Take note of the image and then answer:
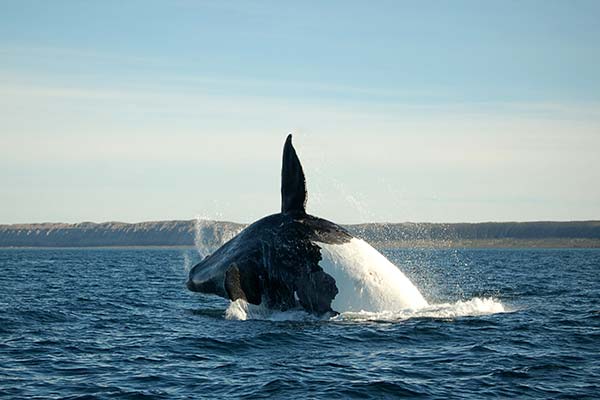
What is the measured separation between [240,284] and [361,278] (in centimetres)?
253

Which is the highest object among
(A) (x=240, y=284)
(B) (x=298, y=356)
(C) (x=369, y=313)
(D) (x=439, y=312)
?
(A) (x=240, y=284)

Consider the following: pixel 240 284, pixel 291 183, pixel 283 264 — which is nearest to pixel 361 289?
pixel 283 264

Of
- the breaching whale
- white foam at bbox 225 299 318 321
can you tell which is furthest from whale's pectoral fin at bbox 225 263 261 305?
white foam at bbox 225 299 318 321

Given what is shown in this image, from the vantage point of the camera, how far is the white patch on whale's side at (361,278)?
56.2 feet

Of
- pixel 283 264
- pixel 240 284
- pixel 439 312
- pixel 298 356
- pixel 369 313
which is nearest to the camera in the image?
pixel 298 356

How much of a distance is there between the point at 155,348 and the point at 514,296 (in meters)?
14.6

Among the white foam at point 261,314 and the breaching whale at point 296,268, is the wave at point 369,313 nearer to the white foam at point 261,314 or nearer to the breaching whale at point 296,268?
the white foam at point 261,314

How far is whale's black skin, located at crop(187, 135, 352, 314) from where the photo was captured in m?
16.9

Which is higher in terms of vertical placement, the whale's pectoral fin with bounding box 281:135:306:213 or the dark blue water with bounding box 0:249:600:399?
the whale's pectoral fin with bounding box 281:135:306:213

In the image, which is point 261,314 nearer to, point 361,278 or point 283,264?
point 283,264

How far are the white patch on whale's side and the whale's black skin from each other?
6.8 inches

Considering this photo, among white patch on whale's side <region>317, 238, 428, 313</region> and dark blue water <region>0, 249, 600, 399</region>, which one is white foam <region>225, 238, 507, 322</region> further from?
dark blue water <region>0, 249, 600, 399</region>

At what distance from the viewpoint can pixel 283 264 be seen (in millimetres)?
16938

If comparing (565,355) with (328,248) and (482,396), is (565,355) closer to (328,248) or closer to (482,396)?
(482,396)
